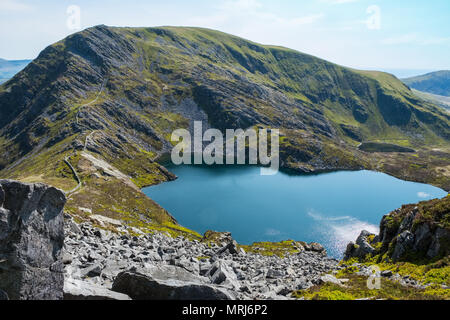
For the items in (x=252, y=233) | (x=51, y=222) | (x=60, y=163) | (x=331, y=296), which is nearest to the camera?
→ (x=51, y=222)

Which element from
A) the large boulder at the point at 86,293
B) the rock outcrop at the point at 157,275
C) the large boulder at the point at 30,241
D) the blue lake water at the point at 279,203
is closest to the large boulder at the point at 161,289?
the rock outcrop at the point at 157,275

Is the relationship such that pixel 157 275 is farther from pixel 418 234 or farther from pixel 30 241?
pixel 418 234

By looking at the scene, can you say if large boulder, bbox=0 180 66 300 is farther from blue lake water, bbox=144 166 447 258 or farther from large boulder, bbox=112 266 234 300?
blue lake water, bbox=144 166 447 258

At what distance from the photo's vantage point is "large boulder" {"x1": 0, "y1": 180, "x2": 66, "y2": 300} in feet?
45.8

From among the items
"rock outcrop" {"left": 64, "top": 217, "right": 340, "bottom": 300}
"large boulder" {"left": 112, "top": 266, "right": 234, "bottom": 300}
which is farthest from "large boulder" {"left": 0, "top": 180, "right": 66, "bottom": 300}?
"large boulder" {"left": 112, "top": 266, "right": 234, "bottom": 300}

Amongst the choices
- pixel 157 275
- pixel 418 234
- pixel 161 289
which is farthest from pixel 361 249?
pixel 161 289

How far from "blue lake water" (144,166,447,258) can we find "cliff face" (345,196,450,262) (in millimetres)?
61693

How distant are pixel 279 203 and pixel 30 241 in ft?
434

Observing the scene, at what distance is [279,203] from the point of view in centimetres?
14088

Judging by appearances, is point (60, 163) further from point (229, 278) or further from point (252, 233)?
point (229, 278)

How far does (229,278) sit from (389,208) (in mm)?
147299

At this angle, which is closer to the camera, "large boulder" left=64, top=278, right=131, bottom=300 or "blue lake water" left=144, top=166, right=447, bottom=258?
"large boulder" left=64, top=278, right=131, bottom=300
